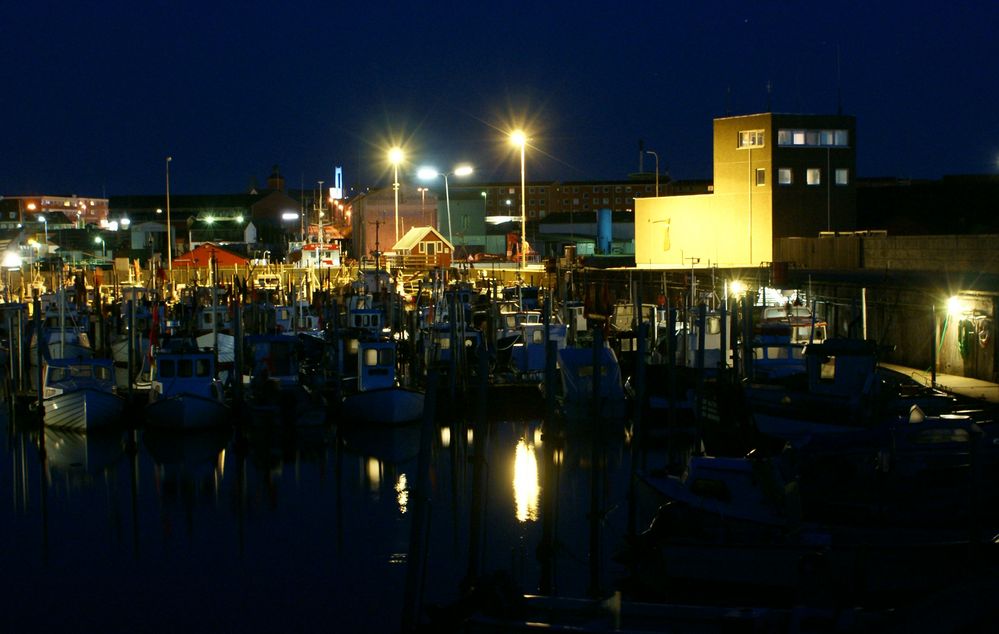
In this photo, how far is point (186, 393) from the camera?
24.0m

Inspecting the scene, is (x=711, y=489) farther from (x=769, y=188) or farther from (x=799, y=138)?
(x=799, y=138)

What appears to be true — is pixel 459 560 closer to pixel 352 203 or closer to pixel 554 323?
pixel 554 323

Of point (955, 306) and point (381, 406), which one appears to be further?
point (955, 306)

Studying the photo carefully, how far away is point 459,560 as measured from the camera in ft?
51.1

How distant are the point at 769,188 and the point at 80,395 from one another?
33107 mm

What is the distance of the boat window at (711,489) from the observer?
1419cm

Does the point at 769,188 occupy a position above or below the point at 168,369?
above

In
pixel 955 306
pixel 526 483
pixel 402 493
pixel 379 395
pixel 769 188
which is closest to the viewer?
pixel 402 493

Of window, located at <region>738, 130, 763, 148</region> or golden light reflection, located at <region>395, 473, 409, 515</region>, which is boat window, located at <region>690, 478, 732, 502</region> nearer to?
golden light reflection, located at <region>395, 473, 409, 515</region>

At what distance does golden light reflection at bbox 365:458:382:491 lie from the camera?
2052 centimetres

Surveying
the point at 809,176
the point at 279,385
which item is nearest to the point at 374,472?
the point at 279,385

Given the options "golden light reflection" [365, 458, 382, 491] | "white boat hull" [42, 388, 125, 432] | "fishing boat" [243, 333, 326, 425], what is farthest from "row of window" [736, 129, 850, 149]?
"white boat hull" [42, 388, 125, 432]

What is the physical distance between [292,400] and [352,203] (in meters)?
59.4

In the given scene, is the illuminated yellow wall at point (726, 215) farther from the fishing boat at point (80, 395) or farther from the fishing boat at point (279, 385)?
the fishing boat at point (80, 395)
